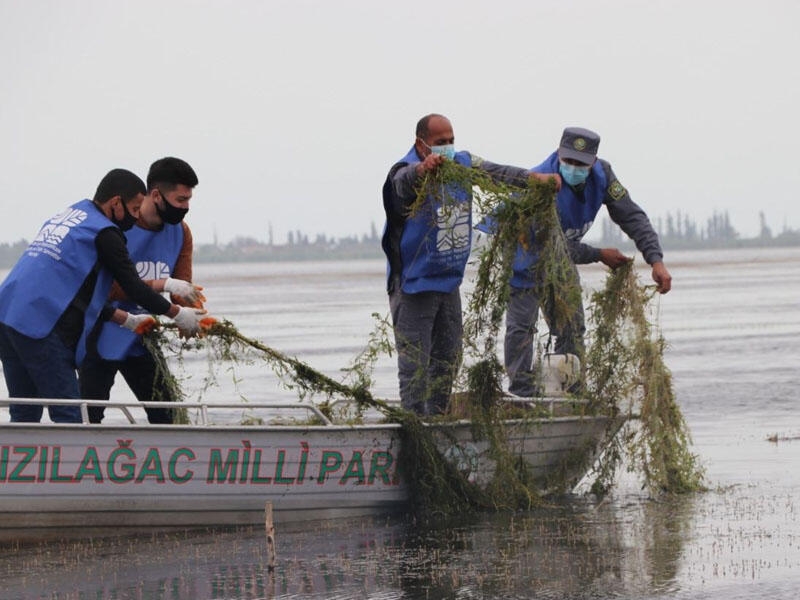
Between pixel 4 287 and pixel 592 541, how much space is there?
3695 mm

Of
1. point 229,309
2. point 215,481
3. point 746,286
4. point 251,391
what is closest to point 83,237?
point 215,481

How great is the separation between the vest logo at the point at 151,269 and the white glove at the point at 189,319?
612 millimetres

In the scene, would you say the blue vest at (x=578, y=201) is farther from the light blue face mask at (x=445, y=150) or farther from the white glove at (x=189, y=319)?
the white glove at (x=189, y=319)

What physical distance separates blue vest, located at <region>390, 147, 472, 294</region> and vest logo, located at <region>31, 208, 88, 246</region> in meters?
2.07

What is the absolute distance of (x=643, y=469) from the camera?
1091 centimetres

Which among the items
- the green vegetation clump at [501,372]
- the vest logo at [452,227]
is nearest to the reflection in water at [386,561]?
the green vegetation clump at [501,372]

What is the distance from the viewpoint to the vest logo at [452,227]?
10008mm

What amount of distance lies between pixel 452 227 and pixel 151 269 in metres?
1.91

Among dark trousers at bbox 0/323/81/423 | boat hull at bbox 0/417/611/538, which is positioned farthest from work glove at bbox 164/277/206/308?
boat hull at bbox 0/417/611/538

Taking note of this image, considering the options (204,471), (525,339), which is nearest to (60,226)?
(204,471)

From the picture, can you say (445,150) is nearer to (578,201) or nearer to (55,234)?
(578,201)

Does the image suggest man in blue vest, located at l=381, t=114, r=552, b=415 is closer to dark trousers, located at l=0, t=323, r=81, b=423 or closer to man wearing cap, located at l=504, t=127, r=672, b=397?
man wearing cap, located at l=504, t=127, r=672, b=397

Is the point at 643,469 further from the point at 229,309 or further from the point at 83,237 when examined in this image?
the point at 229,309

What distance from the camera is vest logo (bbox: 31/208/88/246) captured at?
9234mm
